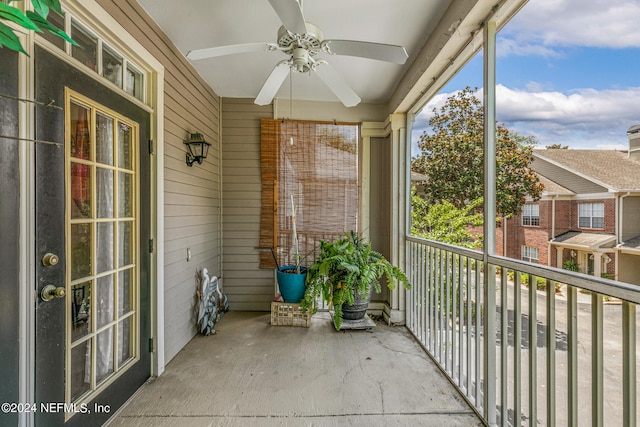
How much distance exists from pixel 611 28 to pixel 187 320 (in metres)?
3.37

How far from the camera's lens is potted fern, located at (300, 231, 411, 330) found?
9.85ft

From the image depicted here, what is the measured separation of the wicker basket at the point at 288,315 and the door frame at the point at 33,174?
122 centimetres

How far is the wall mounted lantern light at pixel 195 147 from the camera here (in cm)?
290

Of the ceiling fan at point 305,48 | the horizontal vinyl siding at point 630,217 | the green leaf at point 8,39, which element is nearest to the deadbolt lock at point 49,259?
the green leaf at point 8,39

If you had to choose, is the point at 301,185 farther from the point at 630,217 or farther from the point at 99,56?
the point at 630,217

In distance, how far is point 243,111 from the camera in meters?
3.81

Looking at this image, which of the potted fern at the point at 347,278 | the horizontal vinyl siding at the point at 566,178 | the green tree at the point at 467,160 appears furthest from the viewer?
the potted fern at the point at 347,278

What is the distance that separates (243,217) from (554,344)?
3212 mm

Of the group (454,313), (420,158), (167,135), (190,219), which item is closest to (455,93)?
(420,158)

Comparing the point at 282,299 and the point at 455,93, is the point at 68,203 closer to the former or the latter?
the point at 282,299

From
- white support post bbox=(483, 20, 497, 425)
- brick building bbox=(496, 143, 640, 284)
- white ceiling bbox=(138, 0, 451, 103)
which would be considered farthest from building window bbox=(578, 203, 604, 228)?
white ceiling bbox=(138, 0, 451, 103)

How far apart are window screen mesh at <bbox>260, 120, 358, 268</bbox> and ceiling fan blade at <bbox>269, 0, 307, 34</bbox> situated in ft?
7.32

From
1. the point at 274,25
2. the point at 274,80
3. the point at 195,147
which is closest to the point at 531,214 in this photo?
the point at 274,80

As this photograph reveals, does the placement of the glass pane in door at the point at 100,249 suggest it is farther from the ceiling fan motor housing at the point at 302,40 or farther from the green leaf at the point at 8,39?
the ceiling fan motor housing at the point at 302,40
